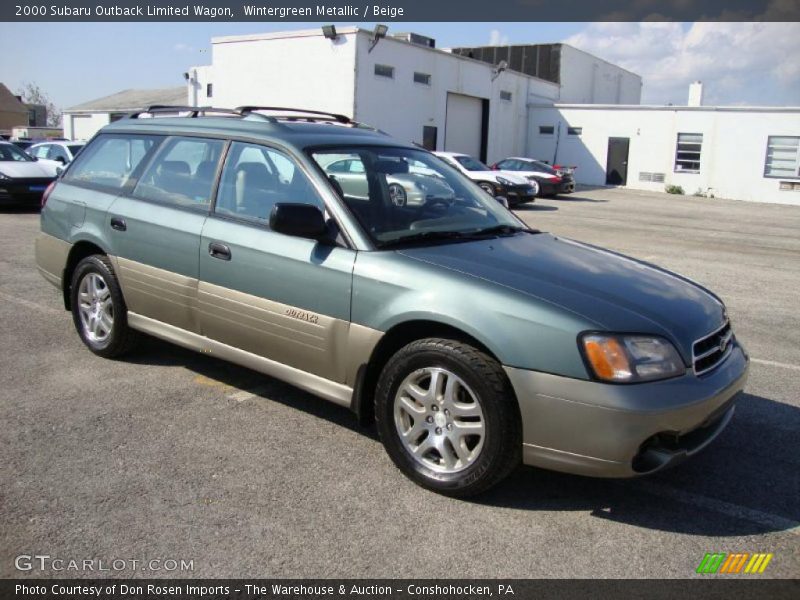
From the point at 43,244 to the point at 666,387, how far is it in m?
4.91

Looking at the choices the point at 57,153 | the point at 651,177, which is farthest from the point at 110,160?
the point at 651,177

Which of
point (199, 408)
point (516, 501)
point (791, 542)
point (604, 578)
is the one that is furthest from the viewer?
point (199, 408)

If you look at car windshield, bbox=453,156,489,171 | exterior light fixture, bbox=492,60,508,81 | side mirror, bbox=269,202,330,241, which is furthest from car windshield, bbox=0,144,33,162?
exterior light fixture, bbox=492,60,508,81

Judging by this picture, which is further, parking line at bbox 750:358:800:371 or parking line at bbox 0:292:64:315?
parking line at bbox 0:292:64:315

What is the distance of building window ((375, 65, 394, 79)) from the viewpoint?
27.0 metres

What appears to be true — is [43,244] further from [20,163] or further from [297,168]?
[20,163]

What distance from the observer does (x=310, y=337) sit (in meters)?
3.87

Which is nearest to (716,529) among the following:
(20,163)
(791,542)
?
(791,542)

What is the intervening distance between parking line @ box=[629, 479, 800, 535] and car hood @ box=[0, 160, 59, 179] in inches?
603

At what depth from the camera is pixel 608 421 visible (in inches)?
120

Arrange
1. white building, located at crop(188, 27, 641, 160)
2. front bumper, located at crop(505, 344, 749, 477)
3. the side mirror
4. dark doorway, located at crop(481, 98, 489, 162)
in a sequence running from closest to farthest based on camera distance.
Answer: front bumper, located at crop(505, 344, 749, 477), the side mirror, white building, located at crop(188, 27, 641, 160), dark doorway, located at crop(481, 98, 489, 162)

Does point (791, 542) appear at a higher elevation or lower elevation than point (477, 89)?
lower

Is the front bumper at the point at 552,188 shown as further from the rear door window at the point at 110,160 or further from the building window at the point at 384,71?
the rear door window at the point at 110,160

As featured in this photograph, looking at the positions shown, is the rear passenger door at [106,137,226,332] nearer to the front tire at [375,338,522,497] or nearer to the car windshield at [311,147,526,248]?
the car windshield at [311,147,526,248]
